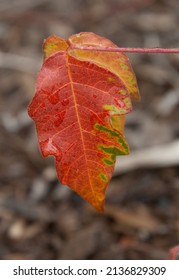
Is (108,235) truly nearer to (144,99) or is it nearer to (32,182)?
(32,182)

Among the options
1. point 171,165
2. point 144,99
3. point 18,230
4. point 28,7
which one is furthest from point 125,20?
point 18,230

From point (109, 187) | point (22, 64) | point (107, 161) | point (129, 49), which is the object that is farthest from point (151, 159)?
point (129, 49)

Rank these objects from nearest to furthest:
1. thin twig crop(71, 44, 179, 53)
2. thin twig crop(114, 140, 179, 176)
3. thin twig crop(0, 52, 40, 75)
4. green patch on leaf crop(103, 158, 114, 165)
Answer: thin twig crop(71, 44, 179, 53) < green patch on leaf crop(103, 158, 114, 165) < thin twig crop(114, 140, 179, 176) < thin twig crop(0, 52, 40, 75)

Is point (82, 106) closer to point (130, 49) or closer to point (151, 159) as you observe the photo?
point (130, 49)

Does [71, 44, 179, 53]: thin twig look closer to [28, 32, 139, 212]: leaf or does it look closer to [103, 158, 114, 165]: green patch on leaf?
[28, 32, 139, 212]: leaf

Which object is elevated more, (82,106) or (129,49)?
(129,49)

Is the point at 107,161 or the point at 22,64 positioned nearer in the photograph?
the point at 107,161

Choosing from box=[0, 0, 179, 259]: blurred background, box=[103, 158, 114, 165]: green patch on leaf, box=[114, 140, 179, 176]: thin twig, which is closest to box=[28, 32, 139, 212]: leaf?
box=[103, 158, 114, 165]: green patch on leaf
